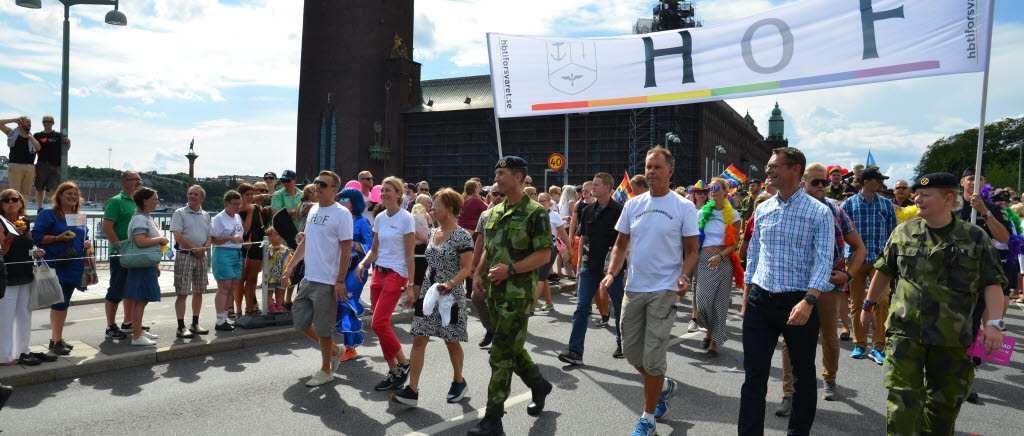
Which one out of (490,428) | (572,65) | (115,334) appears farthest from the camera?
(572,65)

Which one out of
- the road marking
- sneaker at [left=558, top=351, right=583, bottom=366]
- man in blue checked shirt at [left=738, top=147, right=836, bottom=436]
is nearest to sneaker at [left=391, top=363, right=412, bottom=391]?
the road marking

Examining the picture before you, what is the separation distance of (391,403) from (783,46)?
6.15 m

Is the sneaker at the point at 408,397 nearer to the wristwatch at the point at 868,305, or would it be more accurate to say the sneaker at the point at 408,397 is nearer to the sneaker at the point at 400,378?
the sneaker at the point at 400,378

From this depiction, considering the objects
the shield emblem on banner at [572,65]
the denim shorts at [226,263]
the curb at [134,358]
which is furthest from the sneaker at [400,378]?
the shield emblem on banner at [572,65]

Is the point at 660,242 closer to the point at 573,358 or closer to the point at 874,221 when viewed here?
the point at 573,358

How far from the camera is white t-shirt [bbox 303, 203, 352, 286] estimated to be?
617 centimetres

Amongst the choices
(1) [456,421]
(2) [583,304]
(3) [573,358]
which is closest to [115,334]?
(1) [456,421]

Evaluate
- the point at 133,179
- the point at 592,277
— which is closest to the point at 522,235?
the point at 592,277

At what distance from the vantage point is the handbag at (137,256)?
739 centimetres

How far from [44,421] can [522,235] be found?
3723mm

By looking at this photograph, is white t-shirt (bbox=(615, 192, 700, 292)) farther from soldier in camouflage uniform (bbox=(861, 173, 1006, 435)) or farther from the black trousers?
soldier in camouflage uniform (bbox=(861, 173, 1006, 435))

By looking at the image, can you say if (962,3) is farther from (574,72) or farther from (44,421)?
(44,421)

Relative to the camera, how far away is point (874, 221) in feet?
23.7

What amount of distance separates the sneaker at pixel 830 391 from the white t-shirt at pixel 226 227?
6.68m
